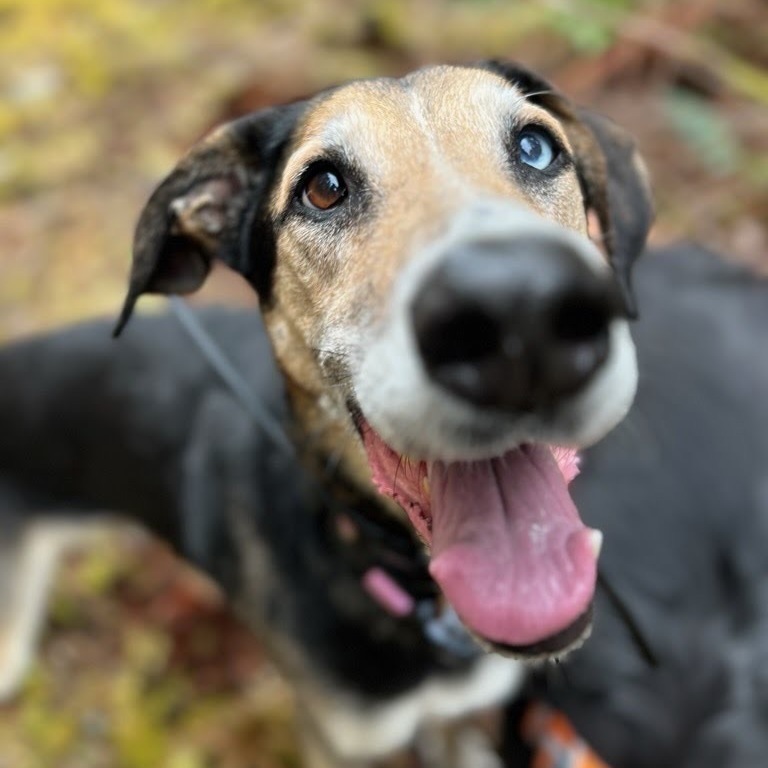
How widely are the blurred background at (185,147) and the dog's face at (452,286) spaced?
7.00 ft

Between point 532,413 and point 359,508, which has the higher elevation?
point 532,413

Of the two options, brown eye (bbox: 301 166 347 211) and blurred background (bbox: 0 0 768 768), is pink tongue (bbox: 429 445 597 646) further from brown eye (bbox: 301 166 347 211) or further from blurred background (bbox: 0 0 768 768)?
blurred background (bbox: 0 0 768 768)

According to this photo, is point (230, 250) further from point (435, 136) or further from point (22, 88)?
point (22, 88)

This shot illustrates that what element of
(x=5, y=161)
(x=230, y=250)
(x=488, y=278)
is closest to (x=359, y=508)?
(x=230, y=250)

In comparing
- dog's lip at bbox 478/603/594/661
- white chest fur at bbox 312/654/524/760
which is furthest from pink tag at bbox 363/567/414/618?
dog's lip at bbox 478/603/594/661

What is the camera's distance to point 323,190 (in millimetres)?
2332

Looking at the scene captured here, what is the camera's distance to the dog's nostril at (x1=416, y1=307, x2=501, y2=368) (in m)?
1.46

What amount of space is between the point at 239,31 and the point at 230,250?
215 inches

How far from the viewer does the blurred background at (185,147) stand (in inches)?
163

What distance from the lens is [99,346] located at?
12.4 ft

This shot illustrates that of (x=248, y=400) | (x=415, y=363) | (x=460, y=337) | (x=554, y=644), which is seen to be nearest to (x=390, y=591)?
(x=248, y=400)

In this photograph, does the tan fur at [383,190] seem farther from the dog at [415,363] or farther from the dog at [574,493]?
the dog at [574,493]

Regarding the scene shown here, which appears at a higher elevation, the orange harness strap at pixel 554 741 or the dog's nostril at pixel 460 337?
the dog's nostril at pixel 460 337

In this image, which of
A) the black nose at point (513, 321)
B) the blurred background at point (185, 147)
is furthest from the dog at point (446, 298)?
the blurred background at point (185, 147)
